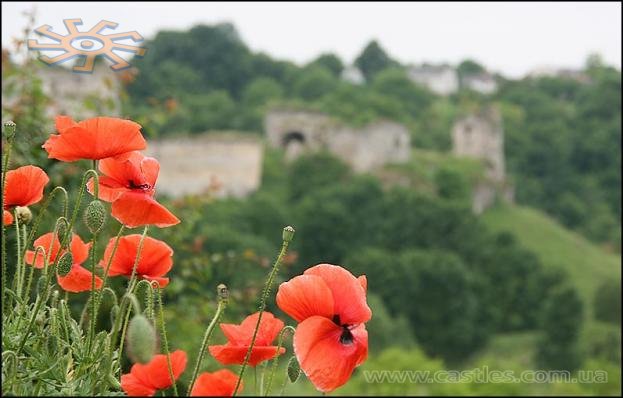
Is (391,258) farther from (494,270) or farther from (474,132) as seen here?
(474,132)

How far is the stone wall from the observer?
103ft

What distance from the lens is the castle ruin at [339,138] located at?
35.5 m

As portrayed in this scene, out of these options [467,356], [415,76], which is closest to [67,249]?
[467,356]

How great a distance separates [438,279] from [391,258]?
1.58 metres

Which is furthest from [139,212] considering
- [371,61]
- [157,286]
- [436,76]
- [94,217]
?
[436,76]

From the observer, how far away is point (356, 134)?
35375 millimetres

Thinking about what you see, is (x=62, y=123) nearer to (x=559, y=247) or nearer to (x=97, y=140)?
(x=97, y=140)

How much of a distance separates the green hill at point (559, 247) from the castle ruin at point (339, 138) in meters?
4.48

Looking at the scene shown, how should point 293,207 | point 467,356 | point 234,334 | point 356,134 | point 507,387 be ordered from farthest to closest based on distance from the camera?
point 356,134 < point 293,207 < point 467,356 < point 507,387 < point 234,334

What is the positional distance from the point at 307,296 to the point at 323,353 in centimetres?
6

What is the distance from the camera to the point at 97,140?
1021 millimetres

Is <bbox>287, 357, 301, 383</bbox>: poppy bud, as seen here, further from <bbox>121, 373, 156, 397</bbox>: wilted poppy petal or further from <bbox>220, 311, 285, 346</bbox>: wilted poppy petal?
<bbox>121, 373, 156, 397</bbox>: wilted poppy petal

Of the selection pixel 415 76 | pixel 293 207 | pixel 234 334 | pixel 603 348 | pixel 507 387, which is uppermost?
pixel 234 334

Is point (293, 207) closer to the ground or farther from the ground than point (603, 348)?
closer to the ground
